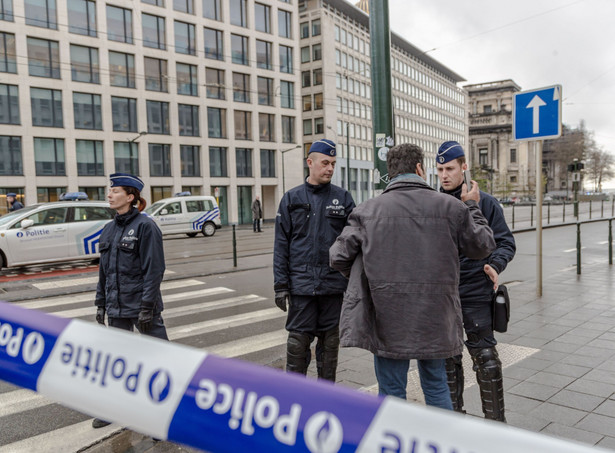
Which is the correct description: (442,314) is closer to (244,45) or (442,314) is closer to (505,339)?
(505,339)

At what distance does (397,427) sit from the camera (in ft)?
4.43

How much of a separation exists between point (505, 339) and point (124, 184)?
4249 millimetres

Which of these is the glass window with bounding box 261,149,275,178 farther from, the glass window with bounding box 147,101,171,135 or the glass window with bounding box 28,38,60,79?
the glass window with bounding box 28,38,60,79

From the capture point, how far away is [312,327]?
382 centimetres

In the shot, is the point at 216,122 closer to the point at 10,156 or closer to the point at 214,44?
the point at 214,44

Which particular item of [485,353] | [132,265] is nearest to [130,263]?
[132,265]

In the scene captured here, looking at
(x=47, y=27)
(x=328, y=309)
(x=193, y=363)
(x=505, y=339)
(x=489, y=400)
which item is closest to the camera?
(x=193, y=363)

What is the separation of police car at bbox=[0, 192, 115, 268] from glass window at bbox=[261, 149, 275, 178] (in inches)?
1311

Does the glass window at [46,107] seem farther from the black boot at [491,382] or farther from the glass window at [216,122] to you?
the black boot at [491,382]

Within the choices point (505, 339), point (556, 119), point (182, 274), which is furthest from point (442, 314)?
point (182, 274)

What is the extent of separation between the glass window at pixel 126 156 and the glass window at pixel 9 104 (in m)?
6.52

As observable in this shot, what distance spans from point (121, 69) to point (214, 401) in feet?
132

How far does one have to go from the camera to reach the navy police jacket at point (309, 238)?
12.4 feet

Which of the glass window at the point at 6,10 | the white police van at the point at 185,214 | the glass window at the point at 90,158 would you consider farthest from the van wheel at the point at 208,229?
the glass window at the point at 6,10
